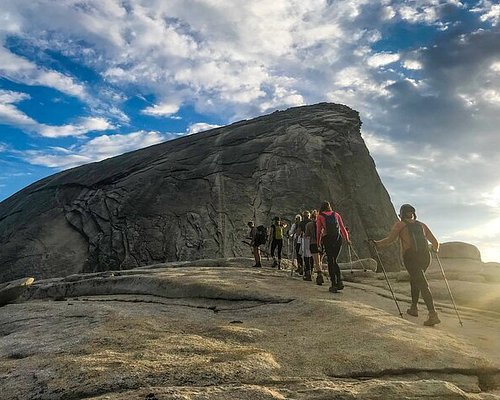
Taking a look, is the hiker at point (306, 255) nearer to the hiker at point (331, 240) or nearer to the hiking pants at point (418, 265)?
the hiker at point (331, 240)

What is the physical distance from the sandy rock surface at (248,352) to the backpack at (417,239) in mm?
1835

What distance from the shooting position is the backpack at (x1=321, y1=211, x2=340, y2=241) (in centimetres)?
1434

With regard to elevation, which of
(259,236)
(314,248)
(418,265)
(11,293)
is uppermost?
(259,236)

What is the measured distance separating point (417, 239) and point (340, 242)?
3309 millimetres

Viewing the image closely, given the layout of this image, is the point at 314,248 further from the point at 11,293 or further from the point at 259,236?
the point at 11,293

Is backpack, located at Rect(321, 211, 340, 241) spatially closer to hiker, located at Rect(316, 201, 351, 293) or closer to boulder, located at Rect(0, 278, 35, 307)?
hiker, located at Rect(316, 201, 351, 293)

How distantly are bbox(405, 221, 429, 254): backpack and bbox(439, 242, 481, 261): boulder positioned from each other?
43714mm

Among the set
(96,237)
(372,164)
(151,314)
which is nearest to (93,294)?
(151,314)

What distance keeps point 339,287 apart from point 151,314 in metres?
6.19

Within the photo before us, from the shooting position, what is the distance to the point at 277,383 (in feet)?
20.2

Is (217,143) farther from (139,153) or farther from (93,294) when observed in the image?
(93,294)

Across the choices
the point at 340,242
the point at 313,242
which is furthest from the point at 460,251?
the point at 340,242

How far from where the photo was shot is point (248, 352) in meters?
7.30

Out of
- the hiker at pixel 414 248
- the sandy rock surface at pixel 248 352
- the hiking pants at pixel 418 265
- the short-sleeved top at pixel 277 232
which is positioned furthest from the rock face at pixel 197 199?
the hiking pants at pixel 418 265
